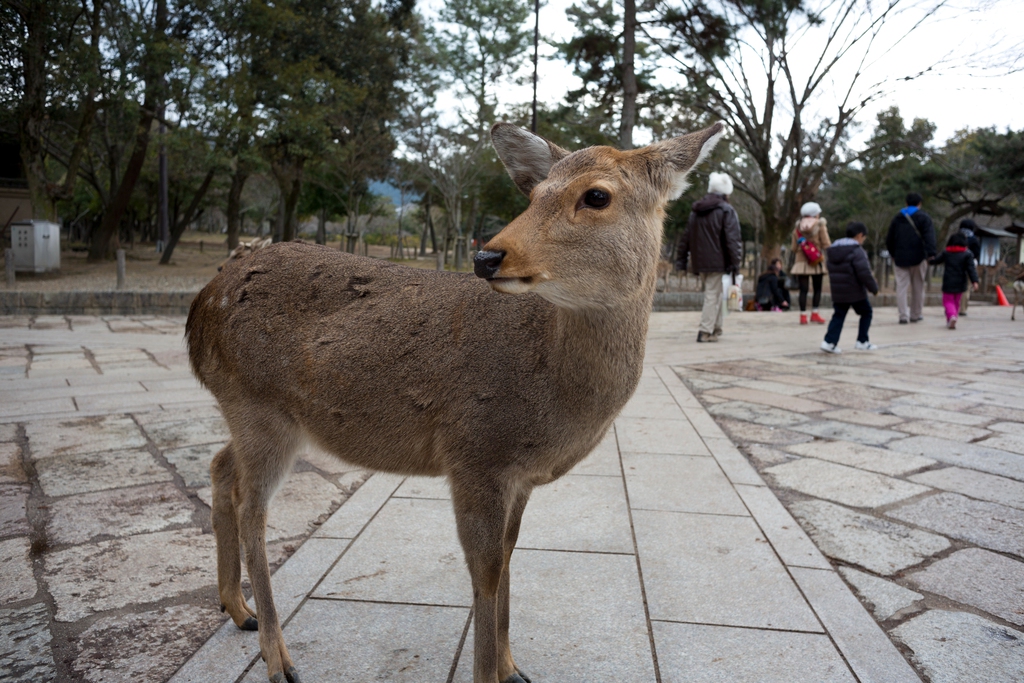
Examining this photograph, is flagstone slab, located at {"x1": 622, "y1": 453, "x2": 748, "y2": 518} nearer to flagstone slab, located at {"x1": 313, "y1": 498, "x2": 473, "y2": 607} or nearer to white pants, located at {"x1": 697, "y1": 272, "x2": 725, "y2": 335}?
flagstone slab, located at {"x1": 313, "y1": 498, "x2": 473, "y2": 607}

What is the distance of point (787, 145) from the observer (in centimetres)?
2109

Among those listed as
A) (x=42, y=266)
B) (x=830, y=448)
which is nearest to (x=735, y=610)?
(x=830, y=448)

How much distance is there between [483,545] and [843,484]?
9.35 ft

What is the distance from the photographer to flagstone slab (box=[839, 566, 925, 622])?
2.62 m

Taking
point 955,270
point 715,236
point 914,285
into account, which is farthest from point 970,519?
point 914,285

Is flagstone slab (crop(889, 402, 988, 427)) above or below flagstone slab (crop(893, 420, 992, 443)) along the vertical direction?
above

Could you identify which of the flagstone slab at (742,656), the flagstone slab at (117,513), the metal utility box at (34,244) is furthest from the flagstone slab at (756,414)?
the metal utility box at (34,244)

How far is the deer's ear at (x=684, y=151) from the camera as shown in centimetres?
203

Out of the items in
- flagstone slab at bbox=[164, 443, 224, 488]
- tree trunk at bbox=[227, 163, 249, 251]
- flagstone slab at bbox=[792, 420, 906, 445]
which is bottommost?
flagstone slab at bbox=[164, 443, 224, 488]

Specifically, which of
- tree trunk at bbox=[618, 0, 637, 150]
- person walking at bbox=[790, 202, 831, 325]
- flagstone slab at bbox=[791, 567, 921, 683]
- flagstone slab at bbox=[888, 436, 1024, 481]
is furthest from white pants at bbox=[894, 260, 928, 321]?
flagstone slab at bbox=[791, 567, 921, 683]

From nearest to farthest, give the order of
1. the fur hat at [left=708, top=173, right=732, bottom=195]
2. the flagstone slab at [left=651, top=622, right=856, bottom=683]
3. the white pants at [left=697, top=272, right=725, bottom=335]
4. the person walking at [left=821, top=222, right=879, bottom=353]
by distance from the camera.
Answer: the flagstone slab at [left=651, top=622, right=856, bottom=683]
the person walking at [left=821, top=222, right=879, bottom=353]
the fur hat at [left=708, top=173, right=732, bottom=195]
the white pants at [left=697, top=272, right=725, bottom=335]

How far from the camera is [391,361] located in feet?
6.90

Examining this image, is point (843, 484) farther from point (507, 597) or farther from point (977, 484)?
point (507, 597)

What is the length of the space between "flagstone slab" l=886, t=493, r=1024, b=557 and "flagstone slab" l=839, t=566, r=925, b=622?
0.69m
